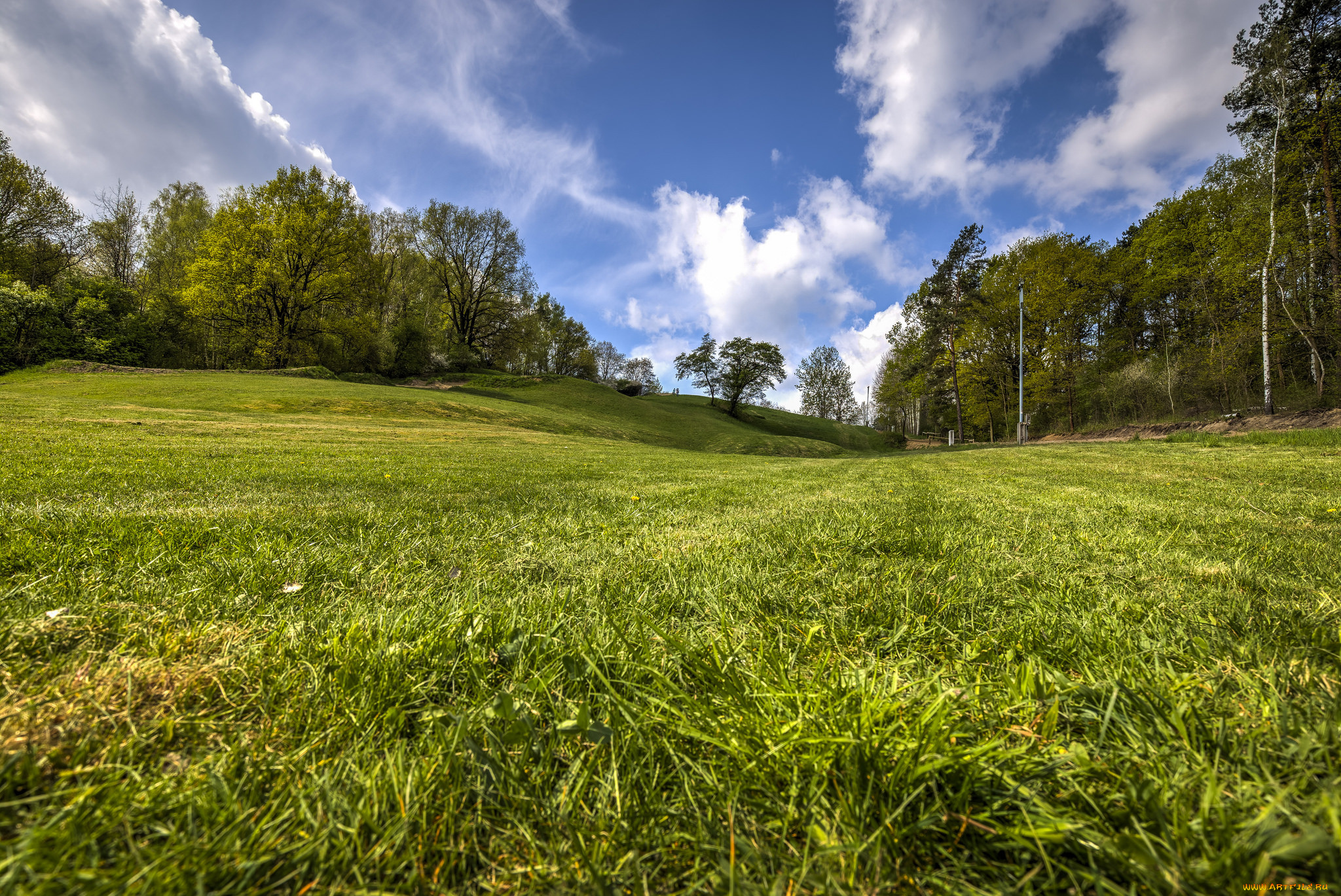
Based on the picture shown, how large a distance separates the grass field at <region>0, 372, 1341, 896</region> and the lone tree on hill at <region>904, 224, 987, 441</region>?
37576mm

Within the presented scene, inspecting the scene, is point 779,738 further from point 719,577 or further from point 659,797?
point 719,577

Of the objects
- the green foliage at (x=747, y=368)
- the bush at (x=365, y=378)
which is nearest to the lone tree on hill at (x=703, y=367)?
the green foliage at (x=747, y=368)

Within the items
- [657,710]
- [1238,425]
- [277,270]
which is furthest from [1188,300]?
[277,270]

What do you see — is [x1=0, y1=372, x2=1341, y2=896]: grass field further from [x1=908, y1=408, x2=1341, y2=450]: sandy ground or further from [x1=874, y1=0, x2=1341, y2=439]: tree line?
[x1=874, y1=0, x2=1341, y2=439]: tree line

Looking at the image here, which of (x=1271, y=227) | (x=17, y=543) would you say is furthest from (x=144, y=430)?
(x=1271, y=227)

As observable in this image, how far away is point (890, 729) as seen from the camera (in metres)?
1.02

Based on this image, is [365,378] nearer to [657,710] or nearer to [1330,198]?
[657,710]

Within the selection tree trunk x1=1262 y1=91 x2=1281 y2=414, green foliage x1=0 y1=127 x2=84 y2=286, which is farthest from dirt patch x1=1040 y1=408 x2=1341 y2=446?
green foliage x1=0 y1=127 x2=84 y2=286

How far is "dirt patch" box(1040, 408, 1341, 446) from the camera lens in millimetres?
15312

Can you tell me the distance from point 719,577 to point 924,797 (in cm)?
139

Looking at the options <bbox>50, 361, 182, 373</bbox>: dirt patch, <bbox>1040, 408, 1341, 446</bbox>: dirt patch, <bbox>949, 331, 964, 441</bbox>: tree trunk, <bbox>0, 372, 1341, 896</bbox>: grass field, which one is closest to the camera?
<bbox>0, 372, 1341, 896</bbox>: grass field

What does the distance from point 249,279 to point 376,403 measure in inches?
657

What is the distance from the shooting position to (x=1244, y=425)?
17.4 m

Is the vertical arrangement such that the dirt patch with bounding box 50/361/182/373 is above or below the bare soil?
above
